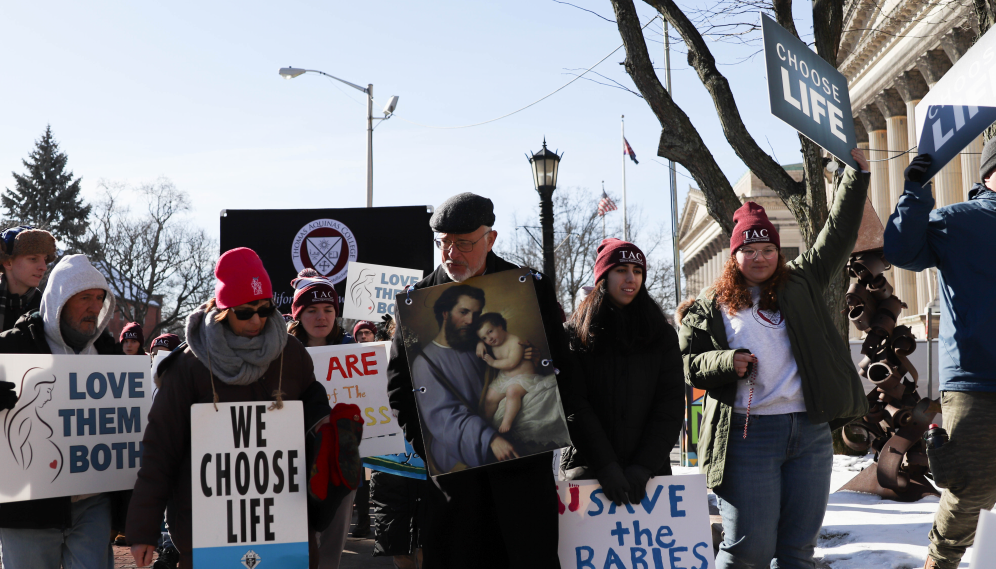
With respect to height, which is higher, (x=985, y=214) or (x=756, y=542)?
(x=985, y=214)

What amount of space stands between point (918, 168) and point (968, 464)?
1372 mm

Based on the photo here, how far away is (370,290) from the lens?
9.12 metres

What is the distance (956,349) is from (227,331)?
10.8 ft

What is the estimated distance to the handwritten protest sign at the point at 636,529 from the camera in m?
3.63

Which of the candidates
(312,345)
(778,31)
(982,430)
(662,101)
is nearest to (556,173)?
(662,101)

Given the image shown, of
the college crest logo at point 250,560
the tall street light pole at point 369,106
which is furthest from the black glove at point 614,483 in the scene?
the tall street light pole at point 369,106

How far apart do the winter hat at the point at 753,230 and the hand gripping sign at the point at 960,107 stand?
71 centimetres

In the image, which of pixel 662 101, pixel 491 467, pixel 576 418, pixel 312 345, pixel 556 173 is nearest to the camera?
pixel 491 467

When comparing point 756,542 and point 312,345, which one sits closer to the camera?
point 756,542

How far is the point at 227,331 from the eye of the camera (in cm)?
342

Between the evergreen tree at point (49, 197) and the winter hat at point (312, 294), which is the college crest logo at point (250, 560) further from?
the evergreen tree at point (49, 197)

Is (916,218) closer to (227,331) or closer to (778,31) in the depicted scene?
(778,31)

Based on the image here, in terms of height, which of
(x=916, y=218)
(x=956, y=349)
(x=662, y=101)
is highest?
(x=662, y=101)

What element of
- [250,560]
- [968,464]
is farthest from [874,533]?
[250,560]
